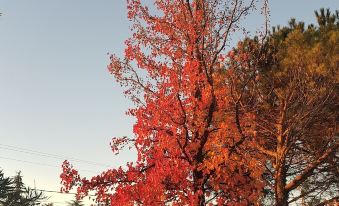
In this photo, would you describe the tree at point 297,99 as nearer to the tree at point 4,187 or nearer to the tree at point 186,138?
the tree at point 186,138

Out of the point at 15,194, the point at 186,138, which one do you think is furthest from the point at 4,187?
the point at 186,138

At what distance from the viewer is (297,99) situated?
13.3 m

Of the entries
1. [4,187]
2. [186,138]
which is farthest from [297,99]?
[4,187]

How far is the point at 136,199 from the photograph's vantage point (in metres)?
13.5

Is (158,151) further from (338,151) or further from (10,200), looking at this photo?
(10,200)

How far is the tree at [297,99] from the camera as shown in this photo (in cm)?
1310

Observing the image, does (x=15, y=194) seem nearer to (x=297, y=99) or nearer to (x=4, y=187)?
(x=4, y=187)

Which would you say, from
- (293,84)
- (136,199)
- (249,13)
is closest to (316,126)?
(293,84)

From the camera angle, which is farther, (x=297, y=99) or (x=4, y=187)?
(x=4, y=187)

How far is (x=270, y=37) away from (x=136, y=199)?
8.09 m

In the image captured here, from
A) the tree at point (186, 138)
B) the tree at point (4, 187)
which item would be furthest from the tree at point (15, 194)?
the tree at point (186, 138)

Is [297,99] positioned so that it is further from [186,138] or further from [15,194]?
[15,194]

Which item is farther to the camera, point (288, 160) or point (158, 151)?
point (288, 160)

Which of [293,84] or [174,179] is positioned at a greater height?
[293,84]
